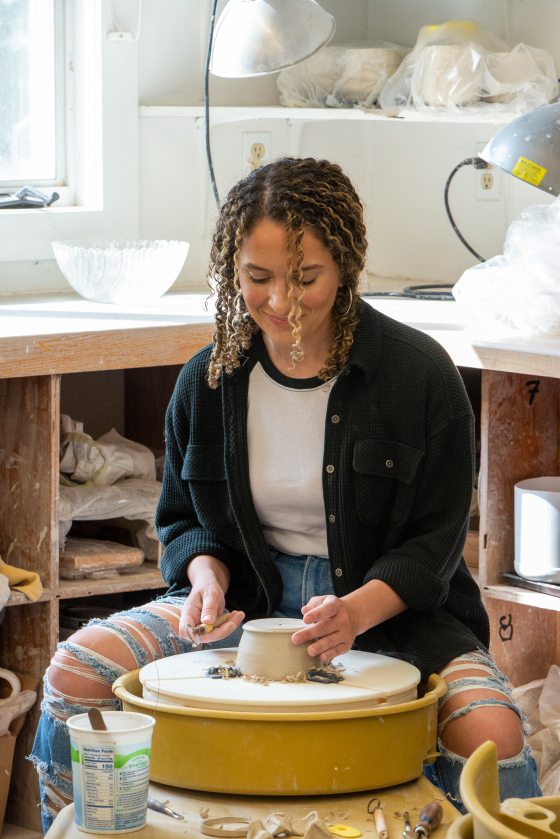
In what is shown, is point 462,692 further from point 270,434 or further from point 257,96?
point 257,96

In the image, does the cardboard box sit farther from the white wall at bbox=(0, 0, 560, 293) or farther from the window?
the window

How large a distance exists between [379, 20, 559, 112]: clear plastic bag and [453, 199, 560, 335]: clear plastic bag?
0.46 metres

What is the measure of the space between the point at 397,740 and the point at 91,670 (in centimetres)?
44

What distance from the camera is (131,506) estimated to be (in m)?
2.58

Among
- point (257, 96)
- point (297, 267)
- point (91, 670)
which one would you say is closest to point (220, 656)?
point (91, 670)

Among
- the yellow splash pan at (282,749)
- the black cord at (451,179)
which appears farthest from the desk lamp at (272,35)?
the yellow splash pan at (282,749)

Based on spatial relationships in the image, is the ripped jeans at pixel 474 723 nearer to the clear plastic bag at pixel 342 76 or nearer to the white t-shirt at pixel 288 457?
the white t-shirt at pixel 288 457

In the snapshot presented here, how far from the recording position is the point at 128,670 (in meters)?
1.70

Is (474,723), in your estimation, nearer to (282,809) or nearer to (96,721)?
(282,809)

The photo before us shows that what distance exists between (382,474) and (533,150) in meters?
0.71

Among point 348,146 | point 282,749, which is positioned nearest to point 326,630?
point 282,749

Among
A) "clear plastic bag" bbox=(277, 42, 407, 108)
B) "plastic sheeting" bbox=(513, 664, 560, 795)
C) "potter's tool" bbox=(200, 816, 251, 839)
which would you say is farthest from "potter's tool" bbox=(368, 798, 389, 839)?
"clear plastic bag" bbox=(277, 42, 407, 108)

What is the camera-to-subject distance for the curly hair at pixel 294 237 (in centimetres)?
169

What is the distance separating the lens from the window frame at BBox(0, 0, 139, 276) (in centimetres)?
293
